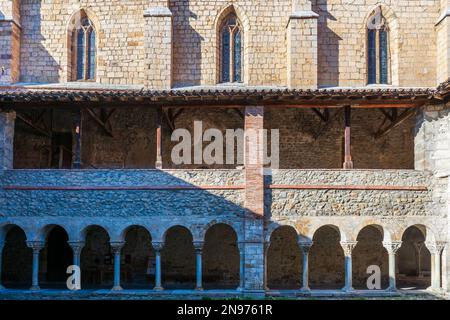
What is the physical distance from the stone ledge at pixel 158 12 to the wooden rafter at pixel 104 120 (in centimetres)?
425

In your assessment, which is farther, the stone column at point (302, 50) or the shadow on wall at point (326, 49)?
the shadow on wall at point (326, 49)

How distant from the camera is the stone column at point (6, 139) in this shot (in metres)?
17.1

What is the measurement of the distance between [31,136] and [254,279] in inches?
429

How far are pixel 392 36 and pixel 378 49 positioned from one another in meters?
0.75

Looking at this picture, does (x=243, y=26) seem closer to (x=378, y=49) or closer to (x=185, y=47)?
(x=185, y=47)

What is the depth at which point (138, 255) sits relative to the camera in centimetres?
2056

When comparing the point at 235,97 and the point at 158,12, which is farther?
the point at 158,12

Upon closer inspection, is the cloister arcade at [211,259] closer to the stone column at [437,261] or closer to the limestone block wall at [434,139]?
the stone column at [437,261]

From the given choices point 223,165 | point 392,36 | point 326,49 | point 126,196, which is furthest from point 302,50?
point 126,196

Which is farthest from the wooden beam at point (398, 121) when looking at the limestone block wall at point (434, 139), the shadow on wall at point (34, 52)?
the shadow on wall at point (34, 52)

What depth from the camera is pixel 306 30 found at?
21.2m

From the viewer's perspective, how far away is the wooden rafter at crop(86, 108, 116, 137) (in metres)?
18.0

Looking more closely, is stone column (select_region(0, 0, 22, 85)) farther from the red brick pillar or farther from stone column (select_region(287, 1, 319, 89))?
stone column (select_region(287, 1, 319, 89))

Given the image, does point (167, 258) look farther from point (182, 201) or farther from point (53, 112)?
point (53, 112)
